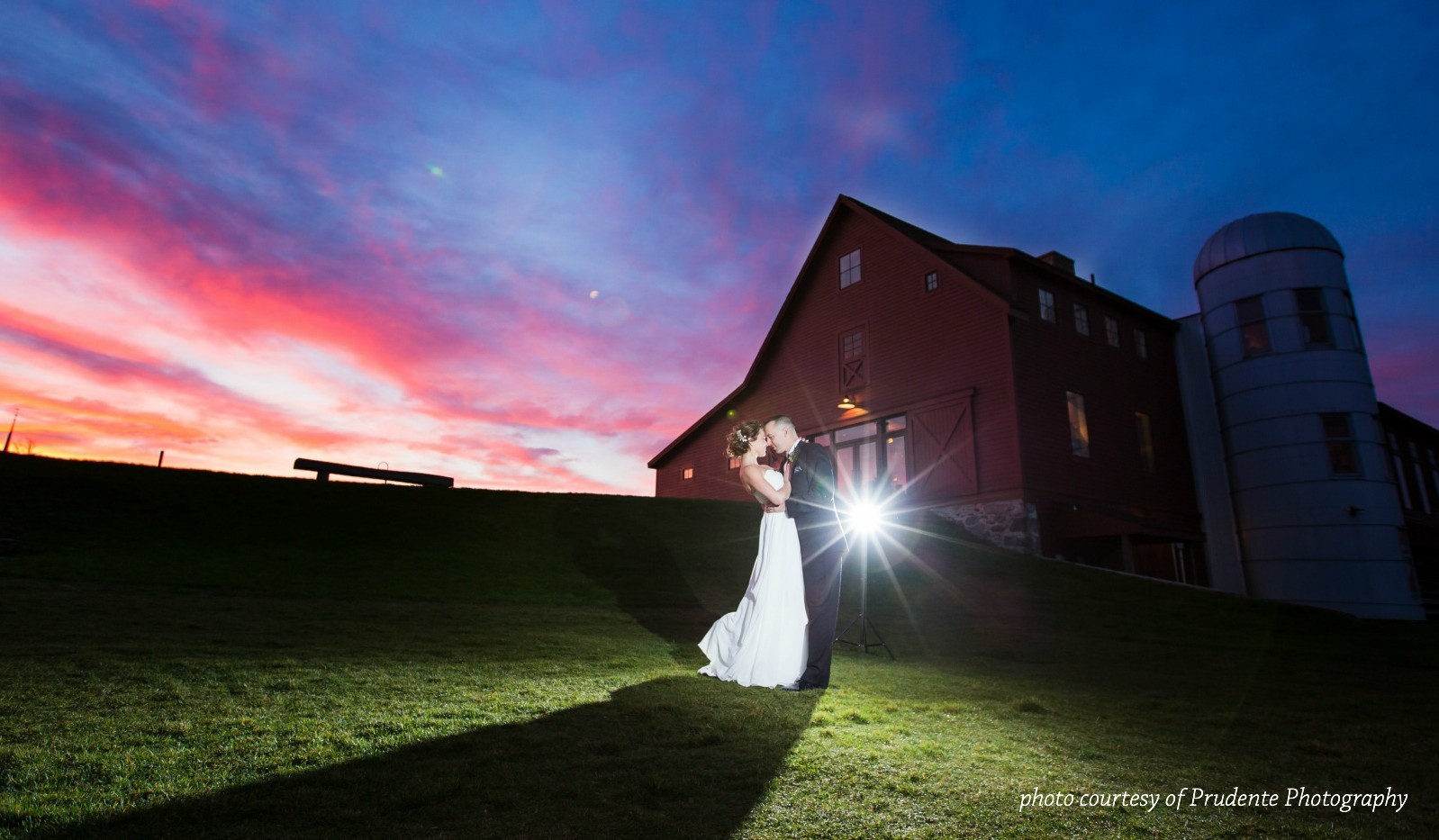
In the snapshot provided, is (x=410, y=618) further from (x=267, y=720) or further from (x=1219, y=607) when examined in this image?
(x=1219, y=607)

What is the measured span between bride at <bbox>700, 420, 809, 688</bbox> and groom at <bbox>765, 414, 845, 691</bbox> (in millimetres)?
85

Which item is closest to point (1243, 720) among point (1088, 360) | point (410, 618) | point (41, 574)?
point (410, 618)

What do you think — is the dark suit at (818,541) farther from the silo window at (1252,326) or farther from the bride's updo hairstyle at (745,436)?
the silo window at (1252,326)

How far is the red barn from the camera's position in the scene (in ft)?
61.4

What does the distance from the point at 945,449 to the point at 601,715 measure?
17.2 meters

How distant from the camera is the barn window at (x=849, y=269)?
23734 mm

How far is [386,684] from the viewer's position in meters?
5.16

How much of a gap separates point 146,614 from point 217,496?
9.74m

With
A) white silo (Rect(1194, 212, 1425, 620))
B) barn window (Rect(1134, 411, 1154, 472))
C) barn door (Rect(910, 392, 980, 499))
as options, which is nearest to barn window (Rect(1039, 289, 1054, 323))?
barn door (Rect(910, 392, 980, 499))

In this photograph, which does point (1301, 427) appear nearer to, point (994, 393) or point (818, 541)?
point (994, 393)

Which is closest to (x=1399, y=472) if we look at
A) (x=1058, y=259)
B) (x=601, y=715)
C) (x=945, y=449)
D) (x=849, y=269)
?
(x=1058, y=259)

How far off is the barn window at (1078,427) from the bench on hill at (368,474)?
17835 millimetres

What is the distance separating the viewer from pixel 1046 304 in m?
20.7

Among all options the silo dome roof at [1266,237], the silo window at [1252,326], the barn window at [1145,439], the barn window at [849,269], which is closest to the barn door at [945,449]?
the barn window at [849,269]
